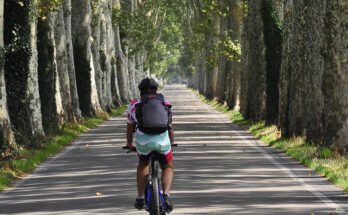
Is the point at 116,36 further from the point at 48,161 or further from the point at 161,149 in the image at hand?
the point at 161,149

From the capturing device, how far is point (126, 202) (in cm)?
1279

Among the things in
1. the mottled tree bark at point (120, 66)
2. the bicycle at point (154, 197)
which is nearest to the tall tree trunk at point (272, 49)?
the bicycle at point (154, 197)

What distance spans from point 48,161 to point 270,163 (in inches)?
206

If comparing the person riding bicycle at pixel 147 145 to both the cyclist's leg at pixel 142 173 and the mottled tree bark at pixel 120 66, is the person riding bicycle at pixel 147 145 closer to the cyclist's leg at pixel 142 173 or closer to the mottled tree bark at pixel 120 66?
the cyclist's leg at pixel 142 173

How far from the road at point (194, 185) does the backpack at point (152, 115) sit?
1848 millimetres

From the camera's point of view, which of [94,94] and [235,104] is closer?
[94,94]

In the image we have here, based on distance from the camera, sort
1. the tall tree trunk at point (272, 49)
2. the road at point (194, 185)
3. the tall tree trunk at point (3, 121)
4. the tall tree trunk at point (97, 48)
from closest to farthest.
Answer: the road at point (194, 185), the tall tree trunk at point (3, 121), the tall tree trunk at point (272, 49), the tall tree trunk at point (97, 48)

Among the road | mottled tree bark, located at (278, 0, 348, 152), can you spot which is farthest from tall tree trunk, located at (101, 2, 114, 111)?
the road

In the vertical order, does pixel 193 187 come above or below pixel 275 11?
below

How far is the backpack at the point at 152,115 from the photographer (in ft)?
33.4

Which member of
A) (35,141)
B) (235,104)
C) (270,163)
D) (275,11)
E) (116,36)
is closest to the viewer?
(270,163)

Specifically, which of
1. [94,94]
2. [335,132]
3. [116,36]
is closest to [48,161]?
[335,132]

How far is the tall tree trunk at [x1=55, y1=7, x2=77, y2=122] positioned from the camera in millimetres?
32875

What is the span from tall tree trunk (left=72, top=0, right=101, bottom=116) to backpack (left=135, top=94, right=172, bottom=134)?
30472 mm
